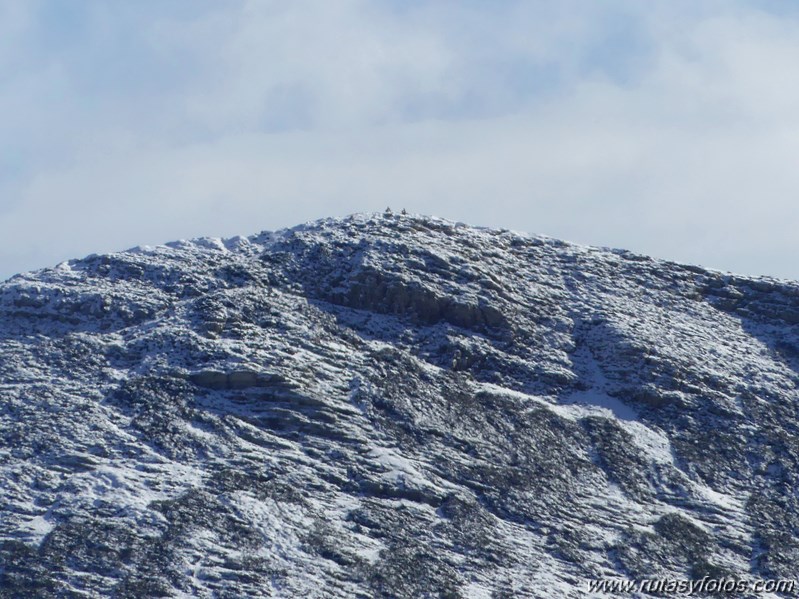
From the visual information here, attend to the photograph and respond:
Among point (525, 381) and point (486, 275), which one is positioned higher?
point (486, 275)

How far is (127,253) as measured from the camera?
61094 millimetres

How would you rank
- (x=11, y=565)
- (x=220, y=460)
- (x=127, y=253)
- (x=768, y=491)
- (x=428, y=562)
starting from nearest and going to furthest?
(x=11, y=565)
(x=428, y=562)
(x=220, y=460)
(x=768, y=491)
(x=127, y=253)

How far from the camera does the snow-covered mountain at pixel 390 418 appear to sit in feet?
150

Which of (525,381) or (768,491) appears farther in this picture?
(525,381)

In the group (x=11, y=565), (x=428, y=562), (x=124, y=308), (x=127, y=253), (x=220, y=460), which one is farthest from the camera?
(x=127, y=253)

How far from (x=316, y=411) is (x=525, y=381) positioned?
9195mm

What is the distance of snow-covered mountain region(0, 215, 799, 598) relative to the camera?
4566 cm

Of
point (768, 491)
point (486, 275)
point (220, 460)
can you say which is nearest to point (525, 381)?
point (486, 275)

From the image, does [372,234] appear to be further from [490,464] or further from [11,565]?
[11,565]

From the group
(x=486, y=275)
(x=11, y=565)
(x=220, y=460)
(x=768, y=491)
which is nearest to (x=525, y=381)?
(x=486, y=275)

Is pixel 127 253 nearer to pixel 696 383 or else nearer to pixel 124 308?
pixel 124 308

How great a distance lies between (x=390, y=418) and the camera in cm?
5300

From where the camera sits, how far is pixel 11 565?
43188 mm

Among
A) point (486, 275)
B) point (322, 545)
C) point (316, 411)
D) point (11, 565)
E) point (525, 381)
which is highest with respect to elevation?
point (486, 275)
